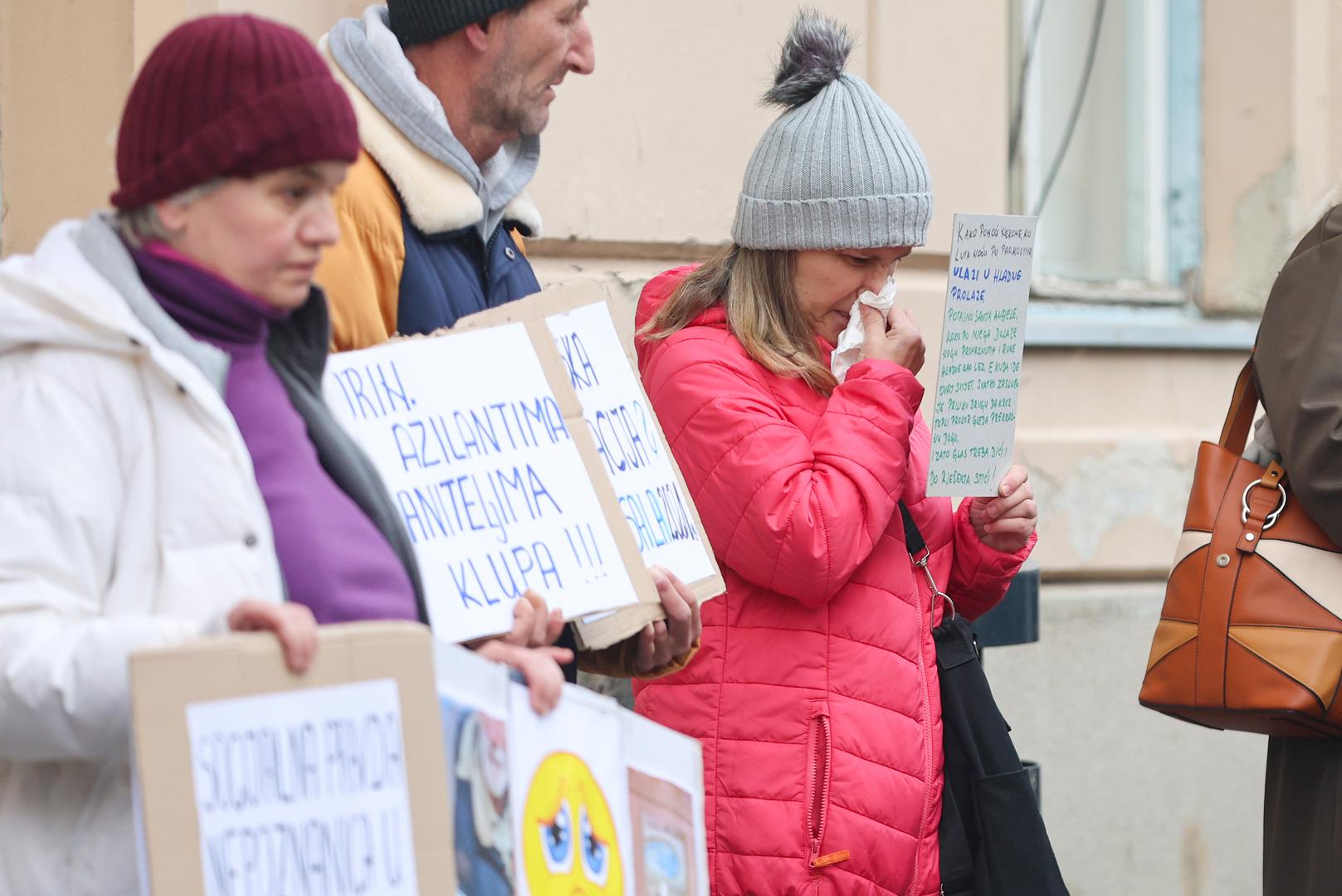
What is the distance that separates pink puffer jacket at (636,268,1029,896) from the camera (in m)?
2.72

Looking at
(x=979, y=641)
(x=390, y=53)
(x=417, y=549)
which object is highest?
(x=390, y=53)

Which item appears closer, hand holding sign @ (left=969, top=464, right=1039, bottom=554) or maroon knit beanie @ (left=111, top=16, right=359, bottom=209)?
maroon knit beanie @ (left=111, top=16, right=359, bottom=209)

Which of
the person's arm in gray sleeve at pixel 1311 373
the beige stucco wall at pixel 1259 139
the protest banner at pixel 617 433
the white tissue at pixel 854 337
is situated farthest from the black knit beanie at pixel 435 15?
the beige stucco wall at pixel 1259 139

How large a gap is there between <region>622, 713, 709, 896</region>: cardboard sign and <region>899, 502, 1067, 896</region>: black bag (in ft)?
2.89

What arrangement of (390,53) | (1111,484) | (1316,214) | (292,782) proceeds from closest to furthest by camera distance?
1. (292,782)
2. (390,53)
3. (1111,484)
4. (1316,214)

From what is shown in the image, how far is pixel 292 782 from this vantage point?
1.60 metres

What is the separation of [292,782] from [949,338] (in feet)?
5.21

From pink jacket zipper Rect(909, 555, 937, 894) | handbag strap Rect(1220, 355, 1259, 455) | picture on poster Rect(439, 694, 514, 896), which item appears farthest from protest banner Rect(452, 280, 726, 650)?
handbag strap Rect(1220, 355, 1259, 455)

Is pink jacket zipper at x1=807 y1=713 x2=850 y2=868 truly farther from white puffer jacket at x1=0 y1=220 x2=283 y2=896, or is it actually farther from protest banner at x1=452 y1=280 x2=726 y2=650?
white puffer jacket at x1=0 y1=220 x2=283 y2=896

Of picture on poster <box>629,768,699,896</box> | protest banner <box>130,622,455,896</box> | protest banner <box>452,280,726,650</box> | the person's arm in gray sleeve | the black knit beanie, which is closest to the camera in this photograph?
protest banner <box>130,622,455,896</box>

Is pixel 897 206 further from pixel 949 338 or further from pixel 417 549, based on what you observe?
pixel 417 549

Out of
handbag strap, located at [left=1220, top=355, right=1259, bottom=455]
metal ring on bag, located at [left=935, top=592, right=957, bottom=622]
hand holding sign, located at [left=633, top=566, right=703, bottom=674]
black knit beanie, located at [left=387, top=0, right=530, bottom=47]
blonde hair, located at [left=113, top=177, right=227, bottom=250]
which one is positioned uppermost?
black knit beanie, located at [left=387, top=0, right=530, bottom=47]

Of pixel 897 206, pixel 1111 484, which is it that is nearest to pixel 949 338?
pixel 897 206

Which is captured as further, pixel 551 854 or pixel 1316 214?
pixel 1316 214
